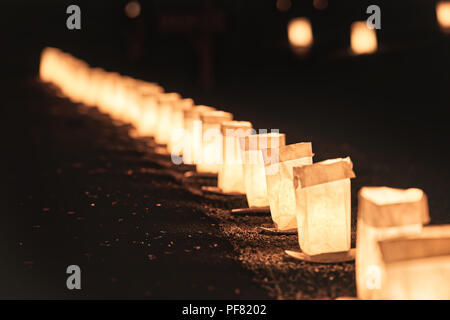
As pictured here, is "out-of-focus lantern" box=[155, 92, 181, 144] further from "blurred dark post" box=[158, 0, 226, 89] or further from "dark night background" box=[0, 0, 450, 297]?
"blurred dark post" box=[158, 0, 226, 89]

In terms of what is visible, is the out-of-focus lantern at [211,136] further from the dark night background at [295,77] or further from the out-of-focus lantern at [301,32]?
the out-of-focus lantern at [301,32]

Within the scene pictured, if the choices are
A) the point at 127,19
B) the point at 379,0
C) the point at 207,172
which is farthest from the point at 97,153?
the point at 379,0

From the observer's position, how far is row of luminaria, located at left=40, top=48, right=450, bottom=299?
4441 millimetres

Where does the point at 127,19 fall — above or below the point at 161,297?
above

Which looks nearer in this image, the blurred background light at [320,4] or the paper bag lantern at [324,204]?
the paper bag lantern at [324,204]

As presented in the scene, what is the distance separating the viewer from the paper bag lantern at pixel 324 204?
5.88 meters

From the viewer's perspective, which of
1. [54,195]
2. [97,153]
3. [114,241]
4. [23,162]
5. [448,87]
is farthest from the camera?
[448,87]

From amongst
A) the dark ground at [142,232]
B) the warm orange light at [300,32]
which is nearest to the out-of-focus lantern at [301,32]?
the warm orange light at [300,32]

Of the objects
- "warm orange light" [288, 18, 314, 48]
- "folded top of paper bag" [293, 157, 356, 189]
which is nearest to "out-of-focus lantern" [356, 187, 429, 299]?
"folded top of paper bag" [293, 157, 356, 189]

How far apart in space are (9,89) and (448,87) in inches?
490

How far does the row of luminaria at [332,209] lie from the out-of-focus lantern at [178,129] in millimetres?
787

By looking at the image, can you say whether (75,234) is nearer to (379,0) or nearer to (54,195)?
(54,195)

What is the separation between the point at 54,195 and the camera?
29.0 feet

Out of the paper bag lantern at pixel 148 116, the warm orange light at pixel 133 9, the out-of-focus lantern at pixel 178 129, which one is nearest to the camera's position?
the out-of-focus lantern at pixel 178 129
